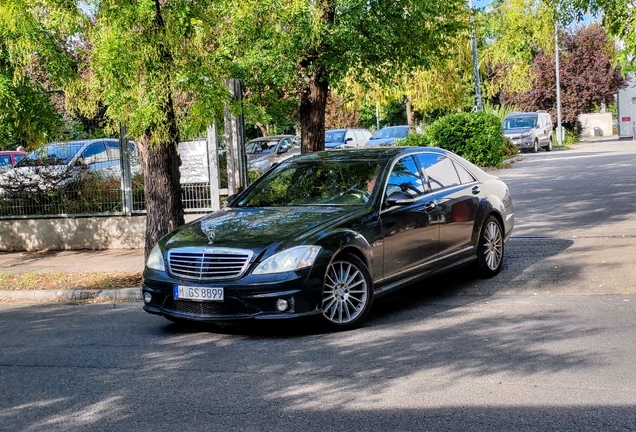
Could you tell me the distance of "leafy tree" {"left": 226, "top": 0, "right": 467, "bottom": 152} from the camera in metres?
13.5

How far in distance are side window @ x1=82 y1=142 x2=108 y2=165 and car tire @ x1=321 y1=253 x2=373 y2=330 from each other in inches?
350

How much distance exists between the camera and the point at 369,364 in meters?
6.64

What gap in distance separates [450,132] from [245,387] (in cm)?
2410

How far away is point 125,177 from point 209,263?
330 inches

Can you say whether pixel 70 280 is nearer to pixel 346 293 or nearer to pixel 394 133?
pixel 346 293

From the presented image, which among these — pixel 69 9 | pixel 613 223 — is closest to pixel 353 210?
pixel 69 9

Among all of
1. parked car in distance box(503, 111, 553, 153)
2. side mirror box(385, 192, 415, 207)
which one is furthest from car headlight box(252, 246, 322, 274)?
parked car in distance box(503, 111, 553, 153)

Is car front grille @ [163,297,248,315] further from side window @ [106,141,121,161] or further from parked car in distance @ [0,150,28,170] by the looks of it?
parked car in distance @ [0,150,28,170]

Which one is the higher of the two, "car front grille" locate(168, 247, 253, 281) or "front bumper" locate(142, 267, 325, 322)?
"car front grille" locate(168, 247, 253, 281)

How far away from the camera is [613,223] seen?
14.2 metres

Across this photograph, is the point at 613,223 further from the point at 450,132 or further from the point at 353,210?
the point at 450,132

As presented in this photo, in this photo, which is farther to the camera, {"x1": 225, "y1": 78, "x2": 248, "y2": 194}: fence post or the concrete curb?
{"x1": 225, "y1": 78, "x2": 248, "y2": 194}: fence post

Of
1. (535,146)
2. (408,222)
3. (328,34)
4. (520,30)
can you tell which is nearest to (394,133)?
(535,146)

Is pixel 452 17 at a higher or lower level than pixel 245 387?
higher
